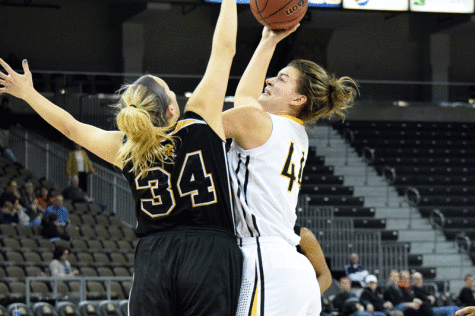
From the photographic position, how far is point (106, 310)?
9953 mm

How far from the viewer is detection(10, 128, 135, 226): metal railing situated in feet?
50.9

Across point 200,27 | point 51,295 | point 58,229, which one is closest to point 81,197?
point 58,229

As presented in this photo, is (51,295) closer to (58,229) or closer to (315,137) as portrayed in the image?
(58,229)

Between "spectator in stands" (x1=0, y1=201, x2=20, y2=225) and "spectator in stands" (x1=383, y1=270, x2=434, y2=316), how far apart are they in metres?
6.47

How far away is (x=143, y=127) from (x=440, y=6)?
1439 centimetres

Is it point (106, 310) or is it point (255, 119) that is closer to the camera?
point (255, 119)

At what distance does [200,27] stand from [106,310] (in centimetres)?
1366

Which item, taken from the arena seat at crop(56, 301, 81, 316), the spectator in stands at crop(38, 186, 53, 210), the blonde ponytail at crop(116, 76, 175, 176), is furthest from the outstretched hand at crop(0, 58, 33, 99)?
the spectator in stands at crop(38, 186, 53, 210)

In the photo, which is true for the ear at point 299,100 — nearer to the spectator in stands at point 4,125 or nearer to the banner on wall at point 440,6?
the banner on wall at point 440,6

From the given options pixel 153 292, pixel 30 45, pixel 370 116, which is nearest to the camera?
pixel 153 292

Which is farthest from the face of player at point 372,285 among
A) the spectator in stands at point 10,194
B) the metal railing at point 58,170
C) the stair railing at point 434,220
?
the spectator in stands at point 10,194

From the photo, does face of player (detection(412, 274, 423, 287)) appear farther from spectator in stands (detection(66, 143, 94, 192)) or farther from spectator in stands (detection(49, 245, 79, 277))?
spectator in stands (detection(66, 143, 94, 192))

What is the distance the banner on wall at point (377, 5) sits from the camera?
15250mm

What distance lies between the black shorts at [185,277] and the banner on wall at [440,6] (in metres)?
14.1
